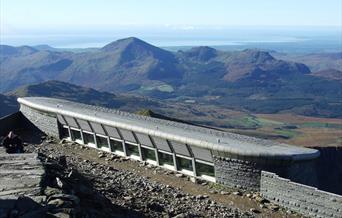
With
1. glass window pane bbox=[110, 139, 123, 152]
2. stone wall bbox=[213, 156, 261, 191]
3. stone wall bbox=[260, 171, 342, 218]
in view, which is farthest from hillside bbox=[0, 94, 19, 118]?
stone wall bbox=[260, 171, 342, 218]

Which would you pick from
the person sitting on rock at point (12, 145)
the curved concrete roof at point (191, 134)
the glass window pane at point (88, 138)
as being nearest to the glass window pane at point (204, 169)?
the curved concrete roof at point (191, 134)

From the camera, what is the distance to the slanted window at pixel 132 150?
77.2 ft

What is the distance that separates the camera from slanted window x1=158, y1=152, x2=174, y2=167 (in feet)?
72.2

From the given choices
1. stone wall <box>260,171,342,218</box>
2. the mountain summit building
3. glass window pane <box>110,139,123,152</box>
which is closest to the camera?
stone wall <box>260,171,342,218</box>

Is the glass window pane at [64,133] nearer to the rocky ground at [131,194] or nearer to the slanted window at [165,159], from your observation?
the rocky ground at [131,194]

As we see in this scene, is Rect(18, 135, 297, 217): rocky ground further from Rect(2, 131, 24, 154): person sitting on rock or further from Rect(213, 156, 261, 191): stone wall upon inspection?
Rect(2, 131, 24, 154): person sitting on rock

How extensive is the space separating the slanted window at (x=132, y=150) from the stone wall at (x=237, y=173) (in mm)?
4723

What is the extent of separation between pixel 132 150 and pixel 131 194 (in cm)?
577

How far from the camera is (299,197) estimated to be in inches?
682

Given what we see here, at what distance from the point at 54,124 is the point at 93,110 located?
221cm

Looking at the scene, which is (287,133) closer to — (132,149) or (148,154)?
(132,149)

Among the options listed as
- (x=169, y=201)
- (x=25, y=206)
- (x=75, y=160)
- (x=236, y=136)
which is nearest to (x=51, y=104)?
(x=75, y=160)

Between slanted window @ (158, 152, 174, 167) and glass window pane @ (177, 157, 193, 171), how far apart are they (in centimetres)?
44

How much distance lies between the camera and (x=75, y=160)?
23406mm
